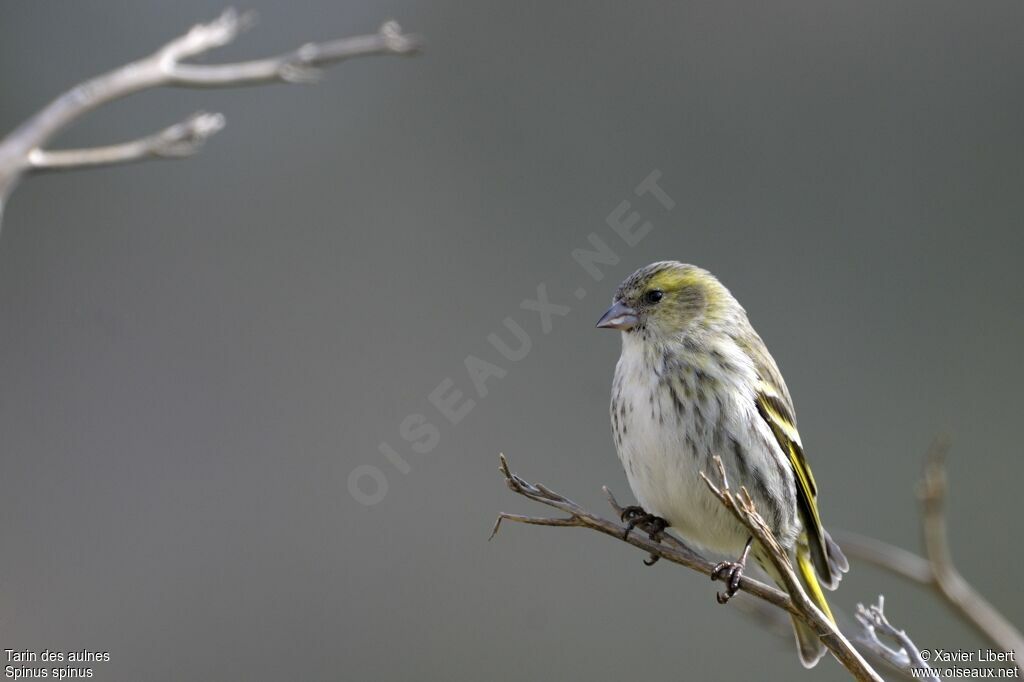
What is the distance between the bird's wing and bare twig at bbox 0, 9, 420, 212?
56.0 inches

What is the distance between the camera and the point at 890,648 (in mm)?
2252

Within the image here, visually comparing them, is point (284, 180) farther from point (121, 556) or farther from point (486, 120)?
point (121, 556)

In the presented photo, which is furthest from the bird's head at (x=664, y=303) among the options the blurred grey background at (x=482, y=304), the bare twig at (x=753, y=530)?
the blurred grey background at (x=482, y=304)

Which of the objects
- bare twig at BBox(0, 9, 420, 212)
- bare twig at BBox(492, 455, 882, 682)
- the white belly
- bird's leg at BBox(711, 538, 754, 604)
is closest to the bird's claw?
bird's leg at BBox(711, 538, 754, 604)

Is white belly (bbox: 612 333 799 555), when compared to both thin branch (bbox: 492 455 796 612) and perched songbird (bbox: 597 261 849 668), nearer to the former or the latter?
perched songbird (bbox: 597 261 849 668)

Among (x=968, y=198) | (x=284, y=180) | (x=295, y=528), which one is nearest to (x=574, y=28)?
(x=284, y=180)

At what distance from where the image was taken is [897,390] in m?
6.98

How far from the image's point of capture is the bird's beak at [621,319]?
3387 millimetres

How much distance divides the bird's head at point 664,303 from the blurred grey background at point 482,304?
2.84 m

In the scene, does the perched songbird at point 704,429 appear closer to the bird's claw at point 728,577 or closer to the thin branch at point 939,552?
the bird's claw at point 728,577

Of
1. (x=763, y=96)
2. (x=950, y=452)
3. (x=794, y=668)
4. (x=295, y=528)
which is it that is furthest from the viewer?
(x=763, y=96)

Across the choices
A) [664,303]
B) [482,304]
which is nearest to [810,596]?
[664,303]

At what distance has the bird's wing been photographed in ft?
10.7

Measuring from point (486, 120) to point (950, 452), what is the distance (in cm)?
407
